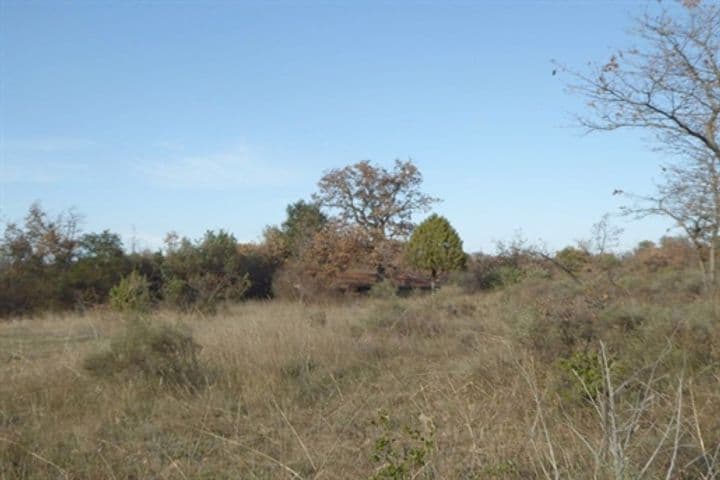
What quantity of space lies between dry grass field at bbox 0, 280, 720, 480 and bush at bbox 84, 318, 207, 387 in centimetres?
2

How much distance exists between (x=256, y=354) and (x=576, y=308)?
12.4ft

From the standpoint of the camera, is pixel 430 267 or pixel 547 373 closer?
pixel 547 373

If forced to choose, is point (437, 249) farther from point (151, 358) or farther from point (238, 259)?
point (151, 358)

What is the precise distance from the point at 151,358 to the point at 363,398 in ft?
7.64

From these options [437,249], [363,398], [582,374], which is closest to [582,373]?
[582,374]

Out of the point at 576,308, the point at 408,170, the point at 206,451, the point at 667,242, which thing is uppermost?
the point at 408,170

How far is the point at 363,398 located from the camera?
5.43m

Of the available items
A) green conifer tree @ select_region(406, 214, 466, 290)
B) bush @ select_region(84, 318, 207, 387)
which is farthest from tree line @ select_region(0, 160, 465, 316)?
bush @ select_region(84, 318, 207, 387)

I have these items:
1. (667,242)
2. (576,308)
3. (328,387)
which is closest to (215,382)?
(328,387)

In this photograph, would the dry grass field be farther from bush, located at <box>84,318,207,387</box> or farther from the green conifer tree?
the green conifer tree

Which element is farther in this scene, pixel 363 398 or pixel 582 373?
pixel 363 398

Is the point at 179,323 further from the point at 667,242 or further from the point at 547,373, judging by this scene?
the point at 667,242

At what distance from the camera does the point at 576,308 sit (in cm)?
664

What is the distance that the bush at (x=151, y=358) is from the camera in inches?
234
